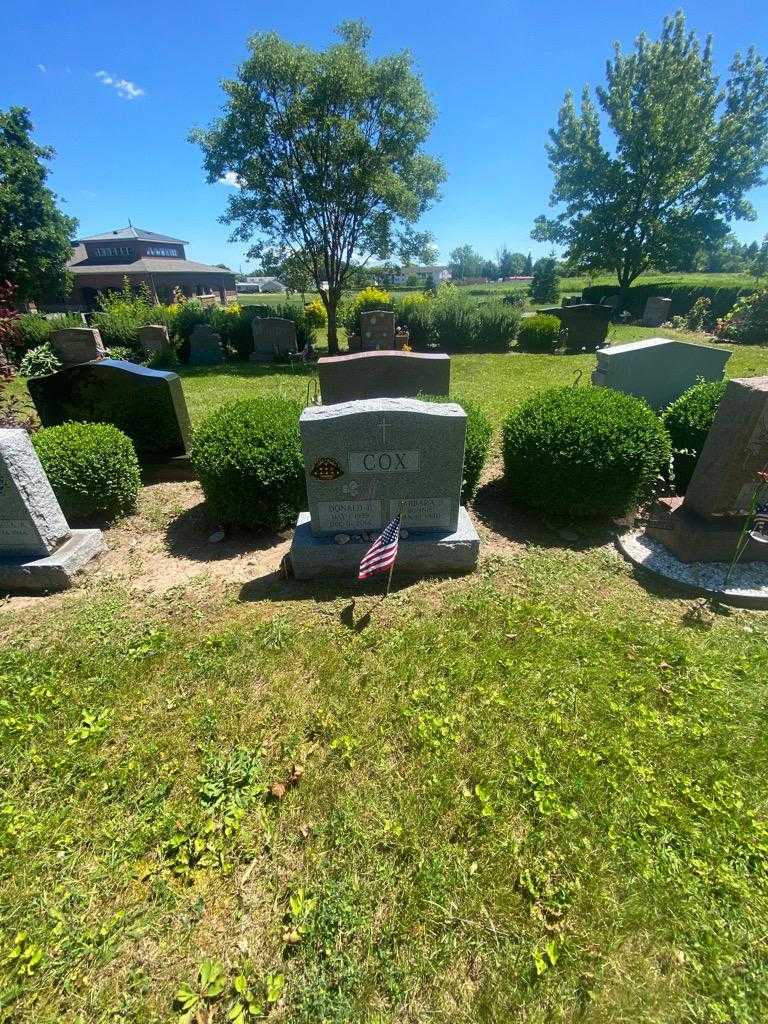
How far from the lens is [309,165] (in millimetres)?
15844

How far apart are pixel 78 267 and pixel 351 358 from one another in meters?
50.5

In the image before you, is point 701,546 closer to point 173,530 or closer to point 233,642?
point 233,642

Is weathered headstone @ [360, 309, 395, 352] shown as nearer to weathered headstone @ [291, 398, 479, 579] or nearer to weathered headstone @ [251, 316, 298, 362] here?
weathered headstone @ [251, 316, 298, 362]

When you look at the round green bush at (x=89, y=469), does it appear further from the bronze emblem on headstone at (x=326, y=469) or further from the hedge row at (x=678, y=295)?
the hedge row at (x=678, y=295)

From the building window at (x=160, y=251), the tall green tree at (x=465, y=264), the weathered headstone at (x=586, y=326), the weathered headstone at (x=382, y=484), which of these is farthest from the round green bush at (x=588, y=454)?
the tall green tree at (x=465, y=264)

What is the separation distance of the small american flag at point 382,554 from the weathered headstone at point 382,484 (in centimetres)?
49

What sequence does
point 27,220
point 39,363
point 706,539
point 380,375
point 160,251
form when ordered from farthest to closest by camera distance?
point 160,251, point 27,220, point 39,363, point 380,375, point 706,539

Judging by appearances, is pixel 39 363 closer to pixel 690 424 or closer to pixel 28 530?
pixel 28 530

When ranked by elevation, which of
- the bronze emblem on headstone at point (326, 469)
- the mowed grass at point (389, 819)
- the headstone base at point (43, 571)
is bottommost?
the mowed grass at point (389, 819)

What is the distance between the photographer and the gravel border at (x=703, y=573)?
13.8 ft

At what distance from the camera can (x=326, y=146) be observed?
1538 centimetres

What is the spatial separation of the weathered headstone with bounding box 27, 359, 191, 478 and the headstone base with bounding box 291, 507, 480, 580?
11.6 ft

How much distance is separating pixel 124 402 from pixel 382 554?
16.5 feet

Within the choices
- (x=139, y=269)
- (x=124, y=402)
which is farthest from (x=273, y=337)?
→ (x=139, y=269)
